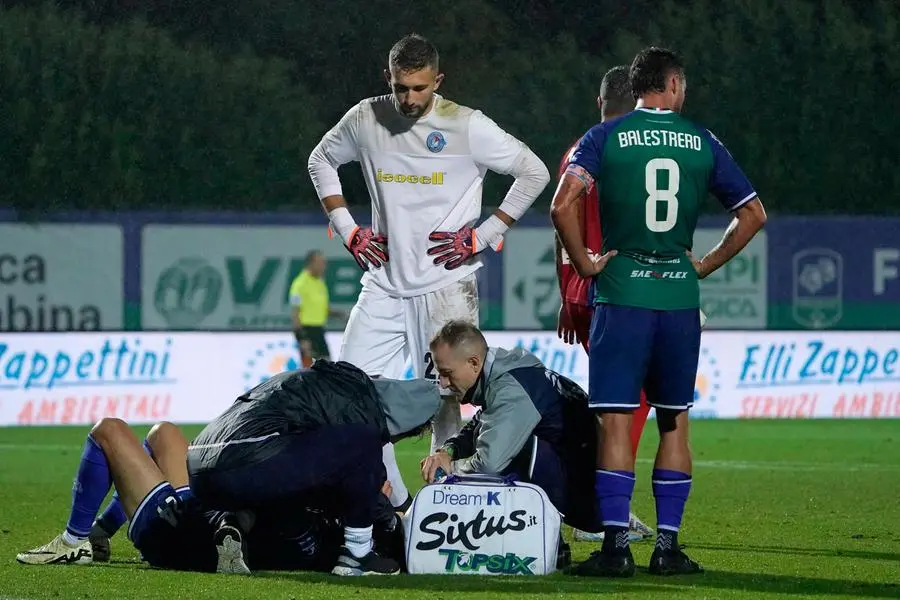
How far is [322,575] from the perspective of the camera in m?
6.16

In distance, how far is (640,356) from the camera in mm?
6172

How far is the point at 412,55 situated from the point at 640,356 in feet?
6.36

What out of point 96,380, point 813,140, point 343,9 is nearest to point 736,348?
point 96,380

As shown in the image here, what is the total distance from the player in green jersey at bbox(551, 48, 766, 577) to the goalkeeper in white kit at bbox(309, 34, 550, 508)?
144cm

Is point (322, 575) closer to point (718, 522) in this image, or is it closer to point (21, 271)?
point (718, 522)

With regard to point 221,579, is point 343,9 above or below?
above

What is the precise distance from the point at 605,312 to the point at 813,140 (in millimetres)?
19301

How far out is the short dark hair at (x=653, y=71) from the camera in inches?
248

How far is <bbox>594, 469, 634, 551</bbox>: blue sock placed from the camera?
19.9 feet

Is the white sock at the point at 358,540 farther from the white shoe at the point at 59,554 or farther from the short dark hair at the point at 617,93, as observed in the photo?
the short dark hair at the point at 617,93

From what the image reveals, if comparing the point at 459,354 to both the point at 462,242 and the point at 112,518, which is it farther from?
the point at 112,518

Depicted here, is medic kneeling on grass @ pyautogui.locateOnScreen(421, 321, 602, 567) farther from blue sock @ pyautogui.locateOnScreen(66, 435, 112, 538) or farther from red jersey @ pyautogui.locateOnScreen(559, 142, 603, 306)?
blue sock @ pyautogui.locateOnScreen(66, 435, 112, 538)

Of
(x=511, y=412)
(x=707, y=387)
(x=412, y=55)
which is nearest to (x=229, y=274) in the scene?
(x=707, y=387)

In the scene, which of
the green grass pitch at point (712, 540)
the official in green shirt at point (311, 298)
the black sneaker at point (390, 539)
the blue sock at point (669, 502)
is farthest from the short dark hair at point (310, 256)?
the blue sock at point (669, 502)
